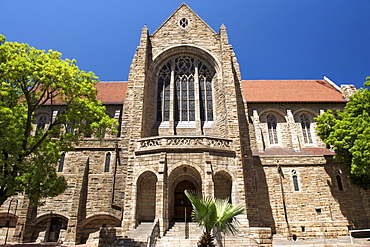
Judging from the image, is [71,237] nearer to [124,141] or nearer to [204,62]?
[124,141]

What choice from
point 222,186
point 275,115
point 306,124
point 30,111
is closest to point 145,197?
point 222,186

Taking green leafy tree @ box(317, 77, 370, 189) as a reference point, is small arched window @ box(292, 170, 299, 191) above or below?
below

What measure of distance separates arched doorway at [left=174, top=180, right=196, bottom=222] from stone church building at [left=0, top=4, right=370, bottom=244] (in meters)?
0.06

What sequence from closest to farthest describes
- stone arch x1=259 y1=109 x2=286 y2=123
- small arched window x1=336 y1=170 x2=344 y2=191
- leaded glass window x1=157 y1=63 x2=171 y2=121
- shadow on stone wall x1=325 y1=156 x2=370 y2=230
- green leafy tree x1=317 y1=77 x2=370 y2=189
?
green leafy tree x1=317 y1=77 x2=370 y2=189
shadow on stone wall x1=325 y1=156 x2=370 y2=230
leaded glass window x1=157 y1=63 x2=171 y2=121
small arched window x1=336 y1=170 x2=344 y2=191
stone arch x1=259 y1=109 x2=286 y2=123

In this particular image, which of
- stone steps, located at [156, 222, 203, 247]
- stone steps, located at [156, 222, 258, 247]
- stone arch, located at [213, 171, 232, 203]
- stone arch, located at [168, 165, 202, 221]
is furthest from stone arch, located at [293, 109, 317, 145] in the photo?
stone steps, located at [156, 222, 203, 247]

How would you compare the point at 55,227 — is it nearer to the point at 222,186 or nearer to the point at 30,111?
the point at 30,111

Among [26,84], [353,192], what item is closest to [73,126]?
[26,84]

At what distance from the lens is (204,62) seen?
1847 cm

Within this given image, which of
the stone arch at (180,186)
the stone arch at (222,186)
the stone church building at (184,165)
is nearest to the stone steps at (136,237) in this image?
the stone church building at (184,165)

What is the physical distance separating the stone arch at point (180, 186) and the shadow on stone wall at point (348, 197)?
1066cm

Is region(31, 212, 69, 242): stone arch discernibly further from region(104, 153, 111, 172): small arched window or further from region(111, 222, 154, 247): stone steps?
region(111, 222, 154, 247): stone steps

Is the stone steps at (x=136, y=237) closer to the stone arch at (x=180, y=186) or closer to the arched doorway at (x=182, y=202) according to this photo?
the stone arch at (x=180, y=186)

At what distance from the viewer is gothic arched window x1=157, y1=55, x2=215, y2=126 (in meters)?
17.5

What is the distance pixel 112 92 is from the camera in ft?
78.3
